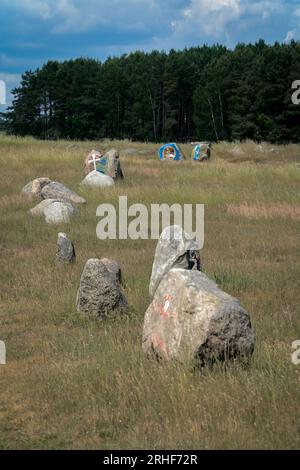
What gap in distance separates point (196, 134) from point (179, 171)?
157ft

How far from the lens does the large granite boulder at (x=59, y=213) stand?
17.9 meters

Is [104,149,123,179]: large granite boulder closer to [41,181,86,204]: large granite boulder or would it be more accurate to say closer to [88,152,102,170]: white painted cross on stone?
[88,152,102,170]: white painted cross on stone

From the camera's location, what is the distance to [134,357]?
22.4 feet

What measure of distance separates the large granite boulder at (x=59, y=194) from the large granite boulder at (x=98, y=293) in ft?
37.2

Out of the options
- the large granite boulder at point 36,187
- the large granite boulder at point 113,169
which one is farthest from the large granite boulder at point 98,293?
the large granite boulder at point 113,169

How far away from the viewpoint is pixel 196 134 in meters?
73.9

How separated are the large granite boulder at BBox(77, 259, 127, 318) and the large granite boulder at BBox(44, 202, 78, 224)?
27.9 ft

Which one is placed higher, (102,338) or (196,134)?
(196,134)

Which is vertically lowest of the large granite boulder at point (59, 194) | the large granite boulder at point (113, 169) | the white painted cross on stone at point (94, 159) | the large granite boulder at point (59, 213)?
the large granite boulder at point (59, 213)

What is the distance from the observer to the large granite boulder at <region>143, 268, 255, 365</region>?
6180 mm

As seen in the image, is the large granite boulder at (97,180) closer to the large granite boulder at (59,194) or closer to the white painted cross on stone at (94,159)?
the white painted cross on stone at (94,159)

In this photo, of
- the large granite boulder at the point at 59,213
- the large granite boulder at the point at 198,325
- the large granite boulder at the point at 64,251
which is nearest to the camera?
the large granite boulder at the point at 198,325
